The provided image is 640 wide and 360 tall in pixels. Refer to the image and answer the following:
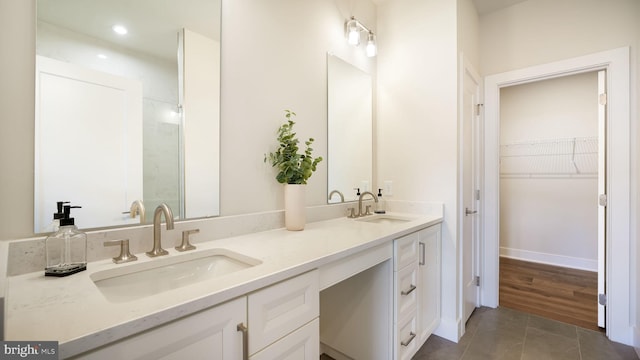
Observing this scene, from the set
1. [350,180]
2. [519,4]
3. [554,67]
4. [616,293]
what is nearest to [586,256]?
[616,293]

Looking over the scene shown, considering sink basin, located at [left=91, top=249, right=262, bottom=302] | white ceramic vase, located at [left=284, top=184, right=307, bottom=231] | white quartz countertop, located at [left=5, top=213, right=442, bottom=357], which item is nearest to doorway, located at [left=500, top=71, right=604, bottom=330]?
white ceramic vase, located at [left=284, top=184, right=307, bottom=231]

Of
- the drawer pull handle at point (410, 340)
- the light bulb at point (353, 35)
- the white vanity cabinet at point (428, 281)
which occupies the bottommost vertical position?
the drawer pull handle at point (410, 340)

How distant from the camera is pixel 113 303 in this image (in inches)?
25.3

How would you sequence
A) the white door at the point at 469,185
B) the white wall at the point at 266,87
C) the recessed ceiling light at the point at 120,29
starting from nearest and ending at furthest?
the recessed ceiling light at the point at 120,29
the white wall at the point at 266,87
the white door at the point at 469,185

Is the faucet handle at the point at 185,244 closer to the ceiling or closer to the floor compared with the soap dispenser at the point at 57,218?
closer to the floor

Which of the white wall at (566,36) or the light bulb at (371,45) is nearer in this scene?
the white wall at (566,36)

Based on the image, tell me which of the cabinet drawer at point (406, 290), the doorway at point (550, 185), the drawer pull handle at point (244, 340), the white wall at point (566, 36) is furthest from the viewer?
the doorway at point (550, 185)

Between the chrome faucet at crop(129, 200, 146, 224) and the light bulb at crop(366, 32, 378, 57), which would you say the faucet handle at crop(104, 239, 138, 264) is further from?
the light bulb at crop(366, 32, 378, 57)

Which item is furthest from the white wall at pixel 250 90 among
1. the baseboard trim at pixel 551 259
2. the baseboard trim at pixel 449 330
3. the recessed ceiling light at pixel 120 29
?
the baseboard trim at pixel 551 259

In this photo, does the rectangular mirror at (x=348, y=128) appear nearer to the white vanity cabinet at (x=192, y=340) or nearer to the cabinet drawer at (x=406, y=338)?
the cabinet drawer at (x=406, y=338)

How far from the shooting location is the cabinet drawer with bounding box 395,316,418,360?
146cm

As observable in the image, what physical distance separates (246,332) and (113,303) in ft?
1.08

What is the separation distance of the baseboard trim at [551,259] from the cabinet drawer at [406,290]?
3.03 m

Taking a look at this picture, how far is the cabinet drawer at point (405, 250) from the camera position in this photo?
1452 millimetres
